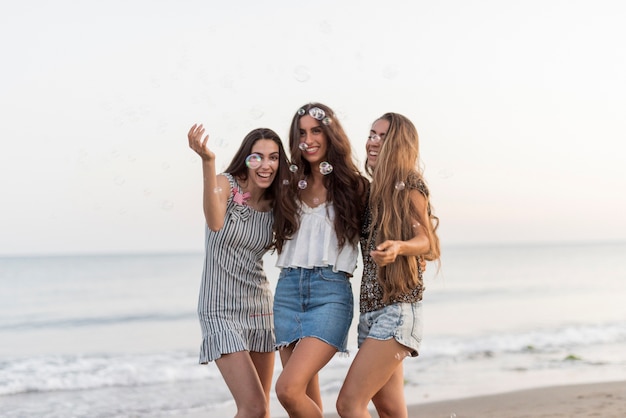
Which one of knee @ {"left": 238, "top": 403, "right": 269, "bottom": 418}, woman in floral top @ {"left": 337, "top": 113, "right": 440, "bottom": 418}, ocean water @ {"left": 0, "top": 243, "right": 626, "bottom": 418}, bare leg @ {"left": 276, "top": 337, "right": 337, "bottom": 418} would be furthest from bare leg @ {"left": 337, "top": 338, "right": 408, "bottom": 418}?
ocean water @ {"left": 0, "top": 243, "right": 626, "bottom": 418}

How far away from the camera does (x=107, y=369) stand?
11.3m

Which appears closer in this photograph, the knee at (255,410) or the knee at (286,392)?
the knee at (286,392)

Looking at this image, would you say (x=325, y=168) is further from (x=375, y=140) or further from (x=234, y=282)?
(x=234, y=282)

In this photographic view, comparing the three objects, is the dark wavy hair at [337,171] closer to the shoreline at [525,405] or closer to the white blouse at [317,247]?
the white blouse at [317,247]

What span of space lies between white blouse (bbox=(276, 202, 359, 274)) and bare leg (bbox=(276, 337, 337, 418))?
413 mm

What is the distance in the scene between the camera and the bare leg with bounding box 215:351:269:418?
433 centimetres

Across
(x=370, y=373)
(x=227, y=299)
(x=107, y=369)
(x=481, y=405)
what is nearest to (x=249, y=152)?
(x=227, y=299)

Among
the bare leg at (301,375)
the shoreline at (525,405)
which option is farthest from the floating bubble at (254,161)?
the shoreline at (525,405)

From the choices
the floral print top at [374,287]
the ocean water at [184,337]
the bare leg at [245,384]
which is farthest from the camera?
the ocean water at [184,337]

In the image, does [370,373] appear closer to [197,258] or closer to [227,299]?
[227,299]

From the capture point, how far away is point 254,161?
4496 millimetres

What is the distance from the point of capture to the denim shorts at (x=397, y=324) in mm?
4141

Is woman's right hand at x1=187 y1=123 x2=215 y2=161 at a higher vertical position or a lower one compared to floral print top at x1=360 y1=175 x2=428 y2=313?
higher

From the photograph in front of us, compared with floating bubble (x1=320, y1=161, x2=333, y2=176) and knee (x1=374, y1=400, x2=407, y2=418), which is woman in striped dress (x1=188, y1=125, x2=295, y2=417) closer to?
floating bubble (x1=320, y1=161, x2=333, y2=176)
